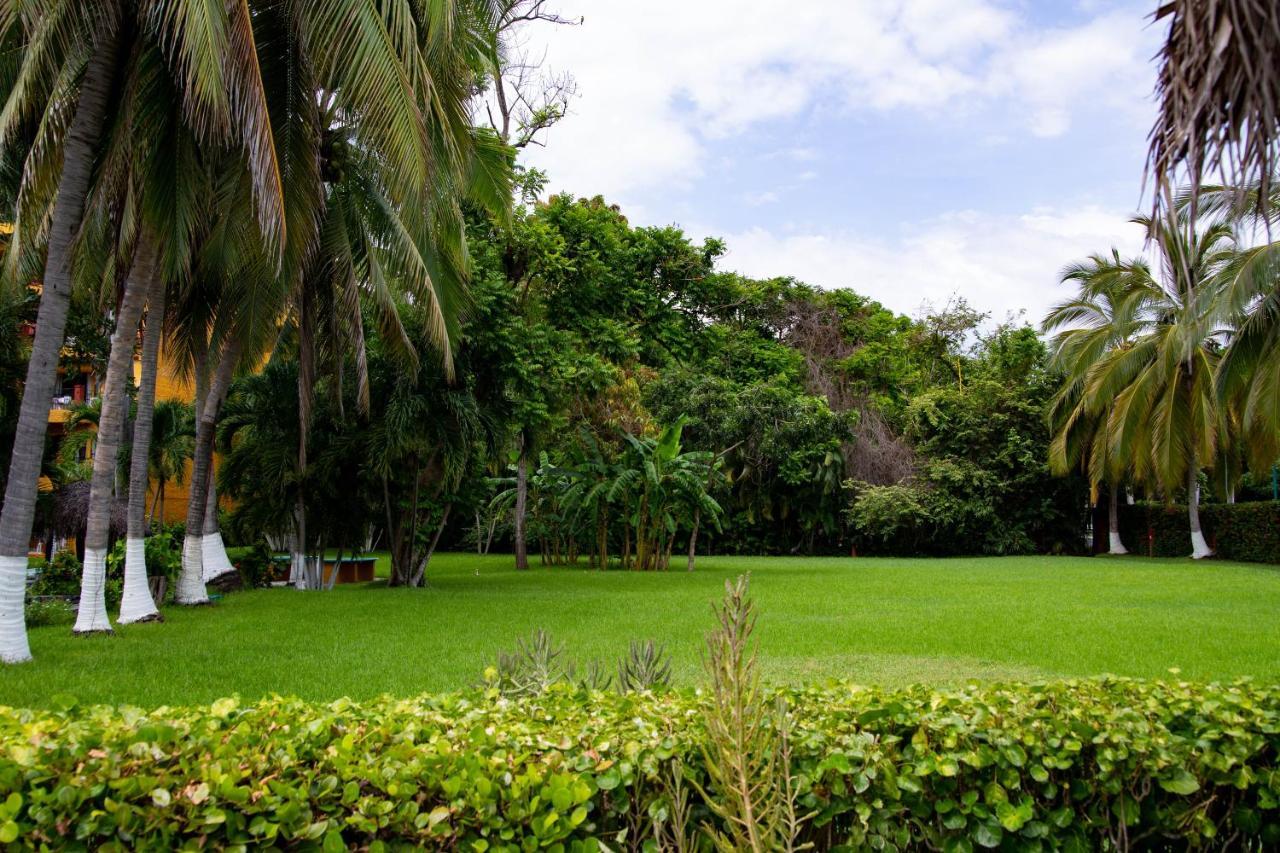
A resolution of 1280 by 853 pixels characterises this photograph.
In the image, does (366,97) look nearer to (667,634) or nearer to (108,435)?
(108,435)

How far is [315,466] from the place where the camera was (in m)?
16.0

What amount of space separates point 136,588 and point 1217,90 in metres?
11.6

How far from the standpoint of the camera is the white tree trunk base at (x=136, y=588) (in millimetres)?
10953

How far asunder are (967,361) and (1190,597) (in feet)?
67.2

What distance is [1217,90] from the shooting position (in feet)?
8.93

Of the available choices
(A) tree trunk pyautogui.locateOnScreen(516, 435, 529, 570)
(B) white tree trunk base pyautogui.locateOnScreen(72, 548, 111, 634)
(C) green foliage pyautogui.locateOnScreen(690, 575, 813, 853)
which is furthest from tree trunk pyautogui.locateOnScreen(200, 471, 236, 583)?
(C) green foliage pyautogui.locateOnScreen(690, 575, 813, 853)

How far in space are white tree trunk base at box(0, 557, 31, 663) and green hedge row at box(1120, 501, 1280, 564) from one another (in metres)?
25.2

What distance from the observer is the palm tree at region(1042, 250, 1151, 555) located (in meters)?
23.3

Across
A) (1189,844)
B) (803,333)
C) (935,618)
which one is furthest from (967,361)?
(1189,844)

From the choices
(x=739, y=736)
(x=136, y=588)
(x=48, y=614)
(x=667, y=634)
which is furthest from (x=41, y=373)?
(x=739, y=736)

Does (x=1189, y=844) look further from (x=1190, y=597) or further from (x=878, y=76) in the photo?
(x=1190, y=597)

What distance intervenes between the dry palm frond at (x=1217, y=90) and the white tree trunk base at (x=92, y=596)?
10301 millimetres

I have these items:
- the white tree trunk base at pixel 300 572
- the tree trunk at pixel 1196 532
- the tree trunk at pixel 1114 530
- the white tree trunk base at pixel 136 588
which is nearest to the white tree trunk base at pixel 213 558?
the white tree trunk base at pixel 300 572

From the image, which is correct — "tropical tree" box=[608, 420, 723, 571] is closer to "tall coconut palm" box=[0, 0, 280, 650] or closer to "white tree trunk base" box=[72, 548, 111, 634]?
"white tree trunk base" box=[72, 548, 111, 634]
